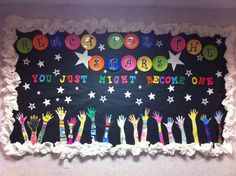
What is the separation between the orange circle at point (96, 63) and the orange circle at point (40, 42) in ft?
1.34

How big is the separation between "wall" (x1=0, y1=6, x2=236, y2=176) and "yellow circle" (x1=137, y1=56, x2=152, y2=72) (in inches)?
14.0

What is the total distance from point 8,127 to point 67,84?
0.59 metres

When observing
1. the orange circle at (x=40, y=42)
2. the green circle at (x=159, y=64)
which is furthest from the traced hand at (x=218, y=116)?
the orange circle at (x=40, y=42)

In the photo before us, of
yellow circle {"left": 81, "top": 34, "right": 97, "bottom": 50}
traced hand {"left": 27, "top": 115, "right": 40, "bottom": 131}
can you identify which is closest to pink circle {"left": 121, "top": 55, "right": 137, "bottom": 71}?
yellow circle {"left": 81, "top": 34, "right": 97, "bottom": 50}

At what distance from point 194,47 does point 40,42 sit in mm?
1336

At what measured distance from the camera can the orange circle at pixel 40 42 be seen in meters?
2.48

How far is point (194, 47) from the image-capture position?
258 centimetres

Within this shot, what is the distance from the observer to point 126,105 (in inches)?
98.2

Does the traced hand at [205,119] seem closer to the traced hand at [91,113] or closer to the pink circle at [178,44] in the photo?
the pink circle at [178,44]

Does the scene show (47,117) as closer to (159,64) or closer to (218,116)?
(159,64)

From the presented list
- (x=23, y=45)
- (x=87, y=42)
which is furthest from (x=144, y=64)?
(x=23, y=45)

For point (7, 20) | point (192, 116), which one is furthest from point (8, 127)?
point (192, 116)

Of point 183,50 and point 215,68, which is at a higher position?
point 183,50

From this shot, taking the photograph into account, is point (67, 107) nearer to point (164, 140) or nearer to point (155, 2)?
Answer: point (164, 140)
